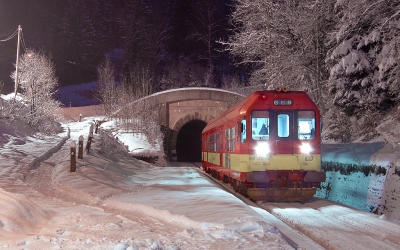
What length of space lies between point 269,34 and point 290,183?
12.5 metres

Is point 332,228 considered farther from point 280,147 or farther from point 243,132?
point 243,132

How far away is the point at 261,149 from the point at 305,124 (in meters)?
1.60

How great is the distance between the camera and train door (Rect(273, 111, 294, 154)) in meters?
12.1

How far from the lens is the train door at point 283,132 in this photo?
39.8 ft

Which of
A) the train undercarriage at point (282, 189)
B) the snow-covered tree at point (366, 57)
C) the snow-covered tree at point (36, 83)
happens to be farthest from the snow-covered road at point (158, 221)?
the snow-covered tree at point (36, 83)

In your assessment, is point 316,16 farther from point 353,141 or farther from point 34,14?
point 34,14

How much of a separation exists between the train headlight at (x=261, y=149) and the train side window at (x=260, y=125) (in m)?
0.19

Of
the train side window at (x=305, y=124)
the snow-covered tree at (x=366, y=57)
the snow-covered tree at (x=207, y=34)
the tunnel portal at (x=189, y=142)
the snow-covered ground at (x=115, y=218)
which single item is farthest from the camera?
the snow-covered tree at (x=207, y=34)

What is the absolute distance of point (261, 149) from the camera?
39.5 feet

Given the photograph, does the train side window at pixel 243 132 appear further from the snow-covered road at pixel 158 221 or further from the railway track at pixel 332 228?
the railway track at pixel 332 228

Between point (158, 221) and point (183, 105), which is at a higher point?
point (183, 105)

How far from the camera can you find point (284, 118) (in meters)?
12.4

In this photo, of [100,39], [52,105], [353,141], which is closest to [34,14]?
[100,39]

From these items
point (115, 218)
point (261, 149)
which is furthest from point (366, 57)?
point (115, 218)
